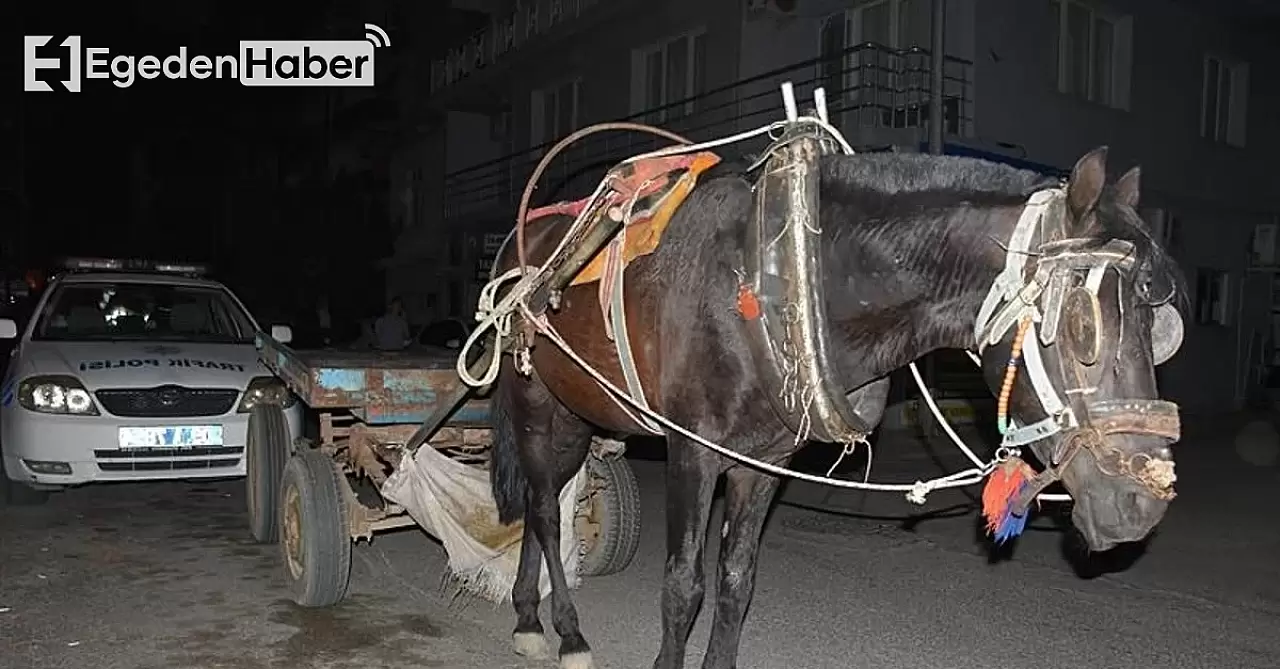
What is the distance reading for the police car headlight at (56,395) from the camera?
7.28m

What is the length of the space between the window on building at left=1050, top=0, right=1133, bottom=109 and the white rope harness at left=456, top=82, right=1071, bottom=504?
1271 cm

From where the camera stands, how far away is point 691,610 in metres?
3.80

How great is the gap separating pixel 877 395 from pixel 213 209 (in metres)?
38.4

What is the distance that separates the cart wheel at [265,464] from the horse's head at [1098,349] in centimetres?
515

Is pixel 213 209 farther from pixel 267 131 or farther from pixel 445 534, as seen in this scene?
pixel 445 534

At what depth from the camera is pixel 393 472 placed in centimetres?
554

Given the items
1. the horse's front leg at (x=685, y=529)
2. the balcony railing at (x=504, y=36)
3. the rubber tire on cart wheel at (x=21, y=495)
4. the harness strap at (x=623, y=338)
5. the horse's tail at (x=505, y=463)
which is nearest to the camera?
the horse's front leg at (x=685, y=529)

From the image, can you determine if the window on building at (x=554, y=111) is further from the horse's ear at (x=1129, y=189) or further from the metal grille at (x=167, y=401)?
the horse's ear at (x=1129, y=189)

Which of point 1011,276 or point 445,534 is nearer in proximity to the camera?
point 1011,276

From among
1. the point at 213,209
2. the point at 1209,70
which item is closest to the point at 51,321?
the point at 1209,70

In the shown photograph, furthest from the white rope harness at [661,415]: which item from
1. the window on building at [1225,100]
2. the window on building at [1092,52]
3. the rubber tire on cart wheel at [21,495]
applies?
the window on building at [1225,100]

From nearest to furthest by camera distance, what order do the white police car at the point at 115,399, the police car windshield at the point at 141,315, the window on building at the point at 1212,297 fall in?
the white police car at the point at 115,399 → the police car windshield at the point at 141,315 → the window on building at the point at 1212,297

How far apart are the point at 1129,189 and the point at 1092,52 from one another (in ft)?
47.3

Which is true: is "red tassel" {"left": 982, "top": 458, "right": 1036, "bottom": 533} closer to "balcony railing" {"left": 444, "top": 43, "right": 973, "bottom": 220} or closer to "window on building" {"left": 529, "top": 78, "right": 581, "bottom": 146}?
"balcony railing" {"left": 444, "top": 43, "right": 973, "bottom": 220}
